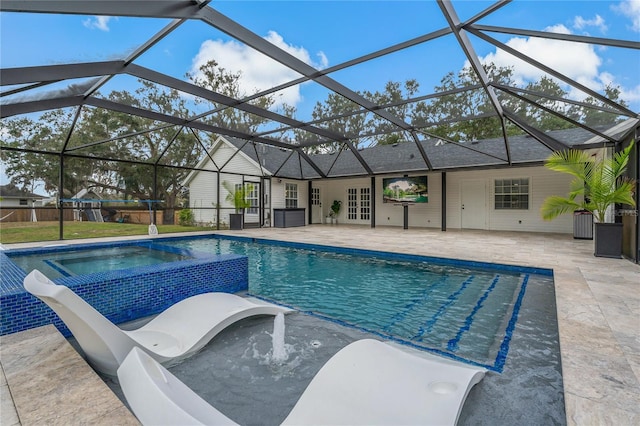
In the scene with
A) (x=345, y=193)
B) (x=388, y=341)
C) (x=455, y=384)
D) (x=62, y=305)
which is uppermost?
(x=345, y=193)

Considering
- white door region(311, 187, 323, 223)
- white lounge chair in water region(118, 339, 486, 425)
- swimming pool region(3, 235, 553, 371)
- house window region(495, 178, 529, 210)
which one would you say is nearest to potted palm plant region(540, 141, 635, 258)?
swimming pool region(3, 235, 553, 371)

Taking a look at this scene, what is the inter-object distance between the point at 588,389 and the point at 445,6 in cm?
365

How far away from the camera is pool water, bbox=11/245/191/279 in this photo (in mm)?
5613

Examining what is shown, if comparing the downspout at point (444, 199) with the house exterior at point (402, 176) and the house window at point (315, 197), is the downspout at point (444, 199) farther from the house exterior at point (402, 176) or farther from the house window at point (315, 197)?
the house window at point (315, 197)

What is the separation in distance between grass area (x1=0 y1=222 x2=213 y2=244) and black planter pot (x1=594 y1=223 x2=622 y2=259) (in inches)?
470

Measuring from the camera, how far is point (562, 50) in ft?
13.6

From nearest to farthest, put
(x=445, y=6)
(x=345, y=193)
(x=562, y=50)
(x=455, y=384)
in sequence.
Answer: (x=455, y=384) < (x=445, y=6) < (x=562, y=50) < (x=345, y=193)

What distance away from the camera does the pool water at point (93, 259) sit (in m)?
5.61

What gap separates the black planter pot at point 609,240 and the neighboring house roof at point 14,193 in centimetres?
1485

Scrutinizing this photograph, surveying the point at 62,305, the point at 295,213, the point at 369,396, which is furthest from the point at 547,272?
the point at 295,213

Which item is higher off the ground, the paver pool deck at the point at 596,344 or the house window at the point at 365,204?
the house window at the point at 365,204

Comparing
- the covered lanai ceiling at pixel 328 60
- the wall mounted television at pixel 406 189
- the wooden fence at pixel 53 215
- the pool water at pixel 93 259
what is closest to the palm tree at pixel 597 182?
the covered lanai ceiling at pixel 328 60

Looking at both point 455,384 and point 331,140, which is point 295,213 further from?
point 455,384

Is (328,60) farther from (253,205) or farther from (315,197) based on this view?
(315,197)
